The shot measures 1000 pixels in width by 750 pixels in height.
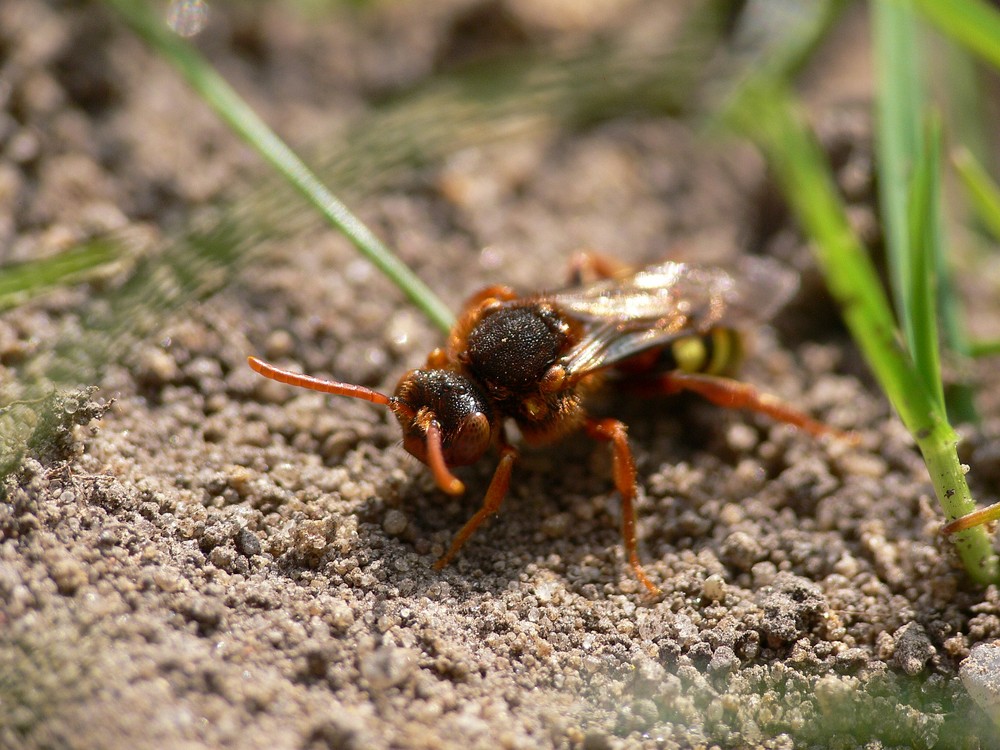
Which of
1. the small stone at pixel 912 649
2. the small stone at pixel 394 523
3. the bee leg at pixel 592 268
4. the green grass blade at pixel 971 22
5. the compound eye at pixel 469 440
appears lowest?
the small stone at pixel 912 649

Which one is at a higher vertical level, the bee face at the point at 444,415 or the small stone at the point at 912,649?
the bee face at the point at 444,415

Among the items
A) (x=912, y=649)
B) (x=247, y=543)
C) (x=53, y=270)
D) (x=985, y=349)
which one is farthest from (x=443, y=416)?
(x=985, y=349)

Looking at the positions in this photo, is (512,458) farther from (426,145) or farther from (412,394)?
(426,145)

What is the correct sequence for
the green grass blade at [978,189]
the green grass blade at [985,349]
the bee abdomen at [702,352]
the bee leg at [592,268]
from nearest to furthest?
the green grass blade at [985,349], the green grass blade at [978,189], the bee abdomen at [702,352], the bee leg at [592,268]

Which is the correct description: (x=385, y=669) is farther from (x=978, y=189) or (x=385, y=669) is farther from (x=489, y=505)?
(x=978, y=189)

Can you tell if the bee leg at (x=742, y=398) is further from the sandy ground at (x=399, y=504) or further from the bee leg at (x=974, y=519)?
the bee leg at (x=974, y=519)

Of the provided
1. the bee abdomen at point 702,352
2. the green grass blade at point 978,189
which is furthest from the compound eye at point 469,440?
the green grass blade at point 978,189
